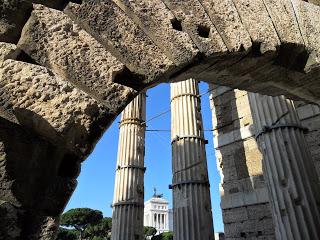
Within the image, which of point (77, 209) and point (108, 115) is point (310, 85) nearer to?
point (108, 115)

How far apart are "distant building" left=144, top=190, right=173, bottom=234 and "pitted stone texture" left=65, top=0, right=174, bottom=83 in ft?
207

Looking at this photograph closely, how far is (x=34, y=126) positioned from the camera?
1684 millimetres

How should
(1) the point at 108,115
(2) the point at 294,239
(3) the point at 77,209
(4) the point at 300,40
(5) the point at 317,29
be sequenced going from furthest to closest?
(3) the point at 77,209 < (2) the point at 294,239 < (5) the point at 317,29 < (4) the point at 300,40 < (1) the point at 108,115

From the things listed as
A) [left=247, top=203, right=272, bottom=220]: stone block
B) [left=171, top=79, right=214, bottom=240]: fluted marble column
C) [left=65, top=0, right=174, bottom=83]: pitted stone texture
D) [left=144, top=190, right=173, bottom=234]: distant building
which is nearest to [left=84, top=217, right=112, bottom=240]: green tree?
[left=144, top=190, right=173, bottom=234]: distant building

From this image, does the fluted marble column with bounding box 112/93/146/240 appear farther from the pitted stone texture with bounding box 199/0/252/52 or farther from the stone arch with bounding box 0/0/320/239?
the pitted stone texture with bounding box 199/0/252/52

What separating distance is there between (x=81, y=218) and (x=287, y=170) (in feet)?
136

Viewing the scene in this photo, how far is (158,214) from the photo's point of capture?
64312mm

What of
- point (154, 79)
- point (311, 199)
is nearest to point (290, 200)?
point (311, 199)

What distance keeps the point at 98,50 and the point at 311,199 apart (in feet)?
14.8

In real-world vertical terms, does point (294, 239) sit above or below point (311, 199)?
below

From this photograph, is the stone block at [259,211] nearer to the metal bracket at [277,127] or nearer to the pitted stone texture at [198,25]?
the metal bracket at [277,127]

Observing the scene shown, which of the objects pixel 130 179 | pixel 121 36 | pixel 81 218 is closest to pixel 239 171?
pixel 130 179

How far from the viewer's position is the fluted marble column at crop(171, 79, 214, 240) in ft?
26.6

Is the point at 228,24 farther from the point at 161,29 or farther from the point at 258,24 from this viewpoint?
the point at 161,29
